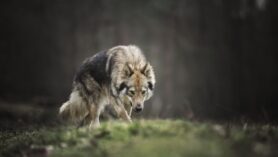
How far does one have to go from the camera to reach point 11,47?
4125 cm

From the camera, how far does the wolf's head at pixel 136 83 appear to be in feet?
41.3

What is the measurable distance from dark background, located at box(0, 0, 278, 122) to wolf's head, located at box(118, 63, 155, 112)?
71.6ft

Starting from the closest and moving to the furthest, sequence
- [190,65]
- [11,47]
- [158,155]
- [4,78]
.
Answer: [158,155] < [4,78] < [11,47] < [190,65]

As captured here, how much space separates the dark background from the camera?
37.8m

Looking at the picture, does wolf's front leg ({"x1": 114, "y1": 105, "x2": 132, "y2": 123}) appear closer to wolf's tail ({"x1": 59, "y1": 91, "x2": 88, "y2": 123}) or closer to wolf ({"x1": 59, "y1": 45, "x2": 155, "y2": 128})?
wolf ({"x1": 59, "y1": 45, "x2": 155, "y2": 128})

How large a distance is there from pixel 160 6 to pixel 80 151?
27.4m

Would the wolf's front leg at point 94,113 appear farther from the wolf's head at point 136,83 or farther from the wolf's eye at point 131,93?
the wolf's eye at point 131,93

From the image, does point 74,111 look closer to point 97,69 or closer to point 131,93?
point 97,69

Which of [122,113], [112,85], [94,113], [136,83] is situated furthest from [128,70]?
[94,113]

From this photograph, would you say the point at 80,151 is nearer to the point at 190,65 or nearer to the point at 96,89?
the point at 96,89

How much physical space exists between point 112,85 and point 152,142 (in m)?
4.51

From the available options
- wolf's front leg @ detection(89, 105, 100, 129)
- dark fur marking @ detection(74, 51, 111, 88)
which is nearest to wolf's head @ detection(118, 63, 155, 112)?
dark fur marking @ detection(74, 51, 111, 88)

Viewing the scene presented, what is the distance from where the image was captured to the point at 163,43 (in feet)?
140

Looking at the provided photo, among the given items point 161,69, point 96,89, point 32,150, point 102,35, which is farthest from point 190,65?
point 32,150
